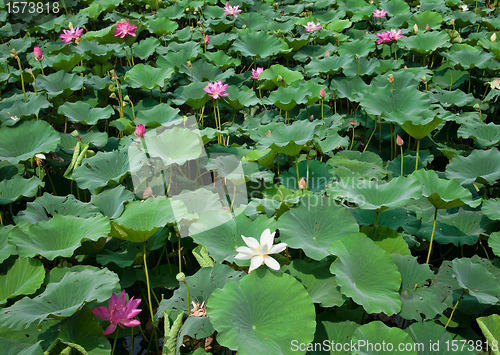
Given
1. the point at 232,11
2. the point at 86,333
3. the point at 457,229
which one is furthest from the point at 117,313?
the point at 232,11

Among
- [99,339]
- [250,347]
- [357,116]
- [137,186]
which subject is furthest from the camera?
[357,116]

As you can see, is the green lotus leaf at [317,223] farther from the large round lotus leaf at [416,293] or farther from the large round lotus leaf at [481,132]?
the large round lotus leaf at [481,132]

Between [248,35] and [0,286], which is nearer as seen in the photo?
[0,286]

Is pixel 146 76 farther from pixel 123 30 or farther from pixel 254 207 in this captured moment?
pixel 254 207

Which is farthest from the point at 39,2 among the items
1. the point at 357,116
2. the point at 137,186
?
the point at 357,116

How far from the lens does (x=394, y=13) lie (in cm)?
404

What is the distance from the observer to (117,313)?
1.34 metres

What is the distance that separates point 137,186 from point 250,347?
4.02 ft

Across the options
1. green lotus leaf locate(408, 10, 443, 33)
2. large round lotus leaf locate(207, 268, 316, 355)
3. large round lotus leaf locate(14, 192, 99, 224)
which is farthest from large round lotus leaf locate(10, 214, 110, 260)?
green lotus leaf locate(408, 10, 443, 33)

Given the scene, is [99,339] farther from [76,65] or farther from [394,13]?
[394,13]

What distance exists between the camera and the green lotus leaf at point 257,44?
3250 millimetres

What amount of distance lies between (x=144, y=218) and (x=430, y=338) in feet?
3.95

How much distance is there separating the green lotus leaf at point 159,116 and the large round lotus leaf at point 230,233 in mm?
999

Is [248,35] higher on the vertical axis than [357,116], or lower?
higher
